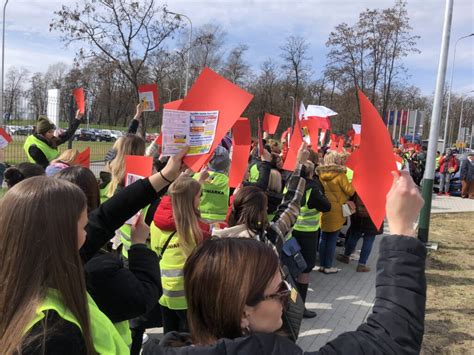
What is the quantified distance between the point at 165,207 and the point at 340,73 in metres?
24.4

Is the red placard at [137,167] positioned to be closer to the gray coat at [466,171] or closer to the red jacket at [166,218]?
the red jacket at [166,218]

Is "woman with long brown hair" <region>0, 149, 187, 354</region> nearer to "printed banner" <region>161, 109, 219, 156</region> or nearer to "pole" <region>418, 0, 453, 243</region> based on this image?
"printed banner" <region>161, 109, 219, 156</region>

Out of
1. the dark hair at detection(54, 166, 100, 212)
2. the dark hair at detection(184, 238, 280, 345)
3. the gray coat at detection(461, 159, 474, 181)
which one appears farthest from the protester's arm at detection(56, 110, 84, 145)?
the gray coat at detection(461, 159, 474, 181)

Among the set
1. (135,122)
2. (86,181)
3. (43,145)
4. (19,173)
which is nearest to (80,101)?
(43,145)

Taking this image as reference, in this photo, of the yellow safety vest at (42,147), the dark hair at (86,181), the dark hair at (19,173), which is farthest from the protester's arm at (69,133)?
the dark hair at (86,181)

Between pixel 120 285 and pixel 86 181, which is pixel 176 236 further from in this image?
pixel 120 285

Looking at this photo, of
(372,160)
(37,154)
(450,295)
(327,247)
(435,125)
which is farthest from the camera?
(435,125)

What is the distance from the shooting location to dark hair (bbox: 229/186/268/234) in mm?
3016

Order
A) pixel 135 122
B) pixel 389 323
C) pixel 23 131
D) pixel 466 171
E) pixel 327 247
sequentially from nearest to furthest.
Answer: pixel 389 323, pixel 135 122, pixel 327 247, pixel 23 131, pixel 466 171

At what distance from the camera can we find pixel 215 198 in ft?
15.7

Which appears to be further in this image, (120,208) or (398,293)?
(120,208)

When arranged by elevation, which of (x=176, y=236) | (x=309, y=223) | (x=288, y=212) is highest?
(x=288, y=212)

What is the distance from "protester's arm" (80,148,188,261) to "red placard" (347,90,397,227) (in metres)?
0.90

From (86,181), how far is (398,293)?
67.7 inches
